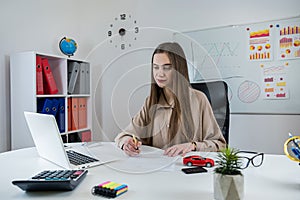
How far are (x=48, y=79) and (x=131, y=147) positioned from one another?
1.45 meters

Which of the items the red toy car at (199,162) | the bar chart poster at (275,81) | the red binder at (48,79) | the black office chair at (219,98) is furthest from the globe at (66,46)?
the red toy car at (199,162)

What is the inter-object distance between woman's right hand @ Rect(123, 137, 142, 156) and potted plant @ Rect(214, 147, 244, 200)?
536 mm

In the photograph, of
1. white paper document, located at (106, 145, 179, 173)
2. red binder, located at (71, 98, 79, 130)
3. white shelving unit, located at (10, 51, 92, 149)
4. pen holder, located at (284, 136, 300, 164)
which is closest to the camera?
pen holder, located at (284, 136, 300, 164)

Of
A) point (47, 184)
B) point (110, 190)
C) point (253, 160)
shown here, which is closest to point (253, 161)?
point (253, 160)

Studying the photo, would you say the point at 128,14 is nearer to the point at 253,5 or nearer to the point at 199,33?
the point at 199,33

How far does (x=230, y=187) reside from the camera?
0.62m

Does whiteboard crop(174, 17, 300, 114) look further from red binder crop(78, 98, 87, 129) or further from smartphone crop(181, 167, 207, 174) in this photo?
smartphone crop(181, 167, 207, 174)

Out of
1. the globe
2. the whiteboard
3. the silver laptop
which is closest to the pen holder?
the silver laptop

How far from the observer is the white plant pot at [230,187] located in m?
0.62

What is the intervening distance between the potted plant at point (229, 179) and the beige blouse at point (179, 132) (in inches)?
20.4

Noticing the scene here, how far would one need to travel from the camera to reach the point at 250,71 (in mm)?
2338

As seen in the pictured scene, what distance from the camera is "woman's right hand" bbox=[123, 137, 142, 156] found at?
44.9 inches

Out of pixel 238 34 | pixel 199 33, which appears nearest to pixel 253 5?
pixel 238 34

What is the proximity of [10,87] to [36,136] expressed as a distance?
1.39m
